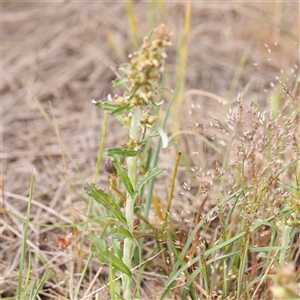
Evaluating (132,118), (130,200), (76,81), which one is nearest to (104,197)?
(130,200)

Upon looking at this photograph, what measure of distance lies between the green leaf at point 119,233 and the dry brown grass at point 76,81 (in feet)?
1.40

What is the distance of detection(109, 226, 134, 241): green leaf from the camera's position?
1348 mm

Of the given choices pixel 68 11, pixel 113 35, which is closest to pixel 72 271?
pixel 113 35

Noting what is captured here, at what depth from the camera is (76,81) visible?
3.07 m

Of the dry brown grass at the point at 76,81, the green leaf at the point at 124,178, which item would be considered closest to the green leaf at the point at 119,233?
the green leaf at the point at 124,178

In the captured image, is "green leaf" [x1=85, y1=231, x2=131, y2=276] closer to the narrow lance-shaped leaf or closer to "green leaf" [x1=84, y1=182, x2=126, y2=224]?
"green leaf" [x1=84, y1=182, x2=126, y2=224]

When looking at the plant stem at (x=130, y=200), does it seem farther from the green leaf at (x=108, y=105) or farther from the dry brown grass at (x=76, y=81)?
the dry brown grass at (x=76, y=81)

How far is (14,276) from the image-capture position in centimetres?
178

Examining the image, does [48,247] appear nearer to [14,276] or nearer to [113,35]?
[14,276]

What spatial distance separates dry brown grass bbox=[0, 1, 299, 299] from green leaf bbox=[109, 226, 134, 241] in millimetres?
427

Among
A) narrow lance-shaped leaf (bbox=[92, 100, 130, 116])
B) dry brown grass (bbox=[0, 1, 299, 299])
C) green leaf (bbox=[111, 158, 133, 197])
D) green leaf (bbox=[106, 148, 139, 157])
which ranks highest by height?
narrow lance-shaped leaf (bbox=[92, 100, 130, 116])

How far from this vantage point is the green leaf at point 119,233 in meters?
1.35

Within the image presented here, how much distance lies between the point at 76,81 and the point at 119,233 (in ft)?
6.14

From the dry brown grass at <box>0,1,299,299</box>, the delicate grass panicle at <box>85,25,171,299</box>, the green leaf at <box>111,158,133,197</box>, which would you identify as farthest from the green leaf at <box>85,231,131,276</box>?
the dry brown grass at <box>0,1,299,299</box>
